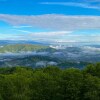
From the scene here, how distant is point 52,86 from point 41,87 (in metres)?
5.27

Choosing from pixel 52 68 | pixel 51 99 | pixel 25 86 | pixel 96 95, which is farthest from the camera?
pixel 52 68

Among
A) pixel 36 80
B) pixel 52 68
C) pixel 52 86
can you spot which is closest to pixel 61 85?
pixel 52 86

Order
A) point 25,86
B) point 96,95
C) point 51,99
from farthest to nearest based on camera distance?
point 25,86, point 51,99, point 96,95

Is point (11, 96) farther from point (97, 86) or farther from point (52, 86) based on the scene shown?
point (97, 86)

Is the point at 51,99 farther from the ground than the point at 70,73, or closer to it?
closer to it

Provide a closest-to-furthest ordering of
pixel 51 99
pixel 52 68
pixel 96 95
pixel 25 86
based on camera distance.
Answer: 1. pixel 96 95
2. pixel 51 99
3. pixel 25 86
4. pixel 52 68

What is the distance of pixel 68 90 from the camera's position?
382ft

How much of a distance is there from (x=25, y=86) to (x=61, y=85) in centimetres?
1558

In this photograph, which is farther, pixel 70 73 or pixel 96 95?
pixel 70 73

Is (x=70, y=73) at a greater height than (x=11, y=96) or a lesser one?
greater

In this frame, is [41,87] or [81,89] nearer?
[81,89]

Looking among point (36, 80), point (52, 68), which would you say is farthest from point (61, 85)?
point (52, 68)

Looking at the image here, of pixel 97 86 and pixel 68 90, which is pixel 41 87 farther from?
pixel 97 86

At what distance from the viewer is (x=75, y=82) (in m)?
118
